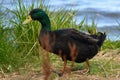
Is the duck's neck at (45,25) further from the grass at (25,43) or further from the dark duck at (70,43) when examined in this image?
the grass at (25,43)

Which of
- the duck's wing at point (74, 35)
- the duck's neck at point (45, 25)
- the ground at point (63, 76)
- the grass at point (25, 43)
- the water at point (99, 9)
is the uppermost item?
the duck's neck at point (45, 25)

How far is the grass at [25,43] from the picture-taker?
8016mm

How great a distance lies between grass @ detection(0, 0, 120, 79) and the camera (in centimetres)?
802

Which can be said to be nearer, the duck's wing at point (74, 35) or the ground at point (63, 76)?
the ground at point (63, 76)

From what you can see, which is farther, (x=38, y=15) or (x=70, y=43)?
(x=38, y=15)

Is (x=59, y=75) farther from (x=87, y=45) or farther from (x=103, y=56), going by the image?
(x=103, y=56)

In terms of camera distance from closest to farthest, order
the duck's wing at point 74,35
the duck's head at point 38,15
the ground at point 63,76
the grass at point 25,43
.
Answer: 1. the ground at point 63,76
2. the duck's wing at point 74,35
3. the grass at point 25,43
4. the duck's head at point 38,15

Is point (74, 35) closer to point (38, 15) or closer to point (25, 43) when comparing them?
point (38, 15)

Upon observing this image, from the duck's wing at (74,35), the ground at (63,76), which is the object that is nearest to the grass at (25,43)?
the ground at (63,76)

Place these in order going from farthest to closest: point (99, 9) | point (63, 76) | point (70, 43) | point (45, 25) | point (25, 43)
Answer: point (99, 9), point (25, 43), point (45, 25), point (70, 43), point (63, 76)

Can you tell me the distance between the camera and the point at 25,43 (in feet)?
29.2

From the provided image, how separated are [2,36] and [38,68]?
2.32ft

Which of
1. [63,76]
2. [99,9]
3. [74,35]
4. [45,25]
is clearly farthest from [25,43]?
[99,9]

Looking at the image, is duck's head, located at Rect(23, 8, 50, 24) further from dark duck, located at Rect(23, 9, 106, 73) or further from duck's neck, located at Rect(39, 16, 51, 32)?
dark duck, located at Rect(23, 9, 106, 73)
